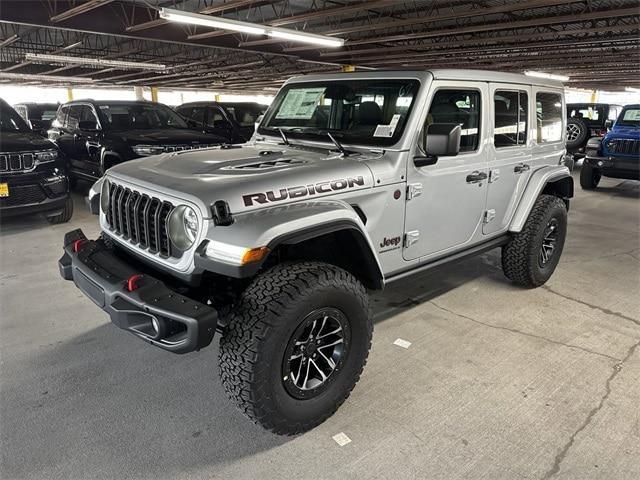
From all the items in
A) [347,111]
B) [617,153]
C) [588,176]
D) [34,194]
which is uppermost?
[347,111]

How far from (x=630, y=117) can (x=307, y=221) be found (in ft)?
30.6

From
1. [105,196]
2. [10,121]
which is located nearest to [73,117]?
[10,121]

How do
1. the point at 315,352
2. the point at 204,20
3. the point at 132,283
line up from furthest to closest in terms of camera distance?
the point at 204,20 → the point at 315,352 → the point at 132,283

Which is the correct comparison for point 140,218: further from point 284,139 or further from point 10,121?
point 10,121

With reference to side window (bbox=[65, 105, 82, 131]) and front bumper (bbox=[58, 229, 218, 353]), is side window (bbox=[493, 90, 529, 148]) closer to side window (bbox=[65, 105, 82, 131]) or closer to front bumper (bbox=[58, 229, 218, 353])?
front bumper (bbox=[58, 229, 218, 353])

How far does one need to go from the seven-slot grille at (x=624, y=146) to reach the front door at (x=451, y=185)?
6.75 m

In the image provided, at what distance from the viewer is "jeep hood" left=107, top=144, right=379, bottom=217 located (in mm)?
2146

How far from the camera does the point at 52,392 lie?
2.65m

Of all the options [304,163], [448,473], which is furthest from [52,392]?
[448,473]

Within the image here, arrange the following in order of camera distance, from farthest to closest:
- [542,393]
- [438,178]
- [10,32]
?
[10,32]
[438,178]
[542,393]

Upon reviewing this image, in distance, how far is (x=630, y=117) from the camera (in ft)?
29.4

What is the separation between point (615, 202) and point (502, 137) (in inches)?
231

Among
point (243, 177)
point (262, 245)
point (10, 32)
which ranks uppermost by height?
point (10, 32)

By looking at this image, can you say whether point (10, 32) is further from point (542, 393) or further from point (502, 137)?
point (542, 393)
